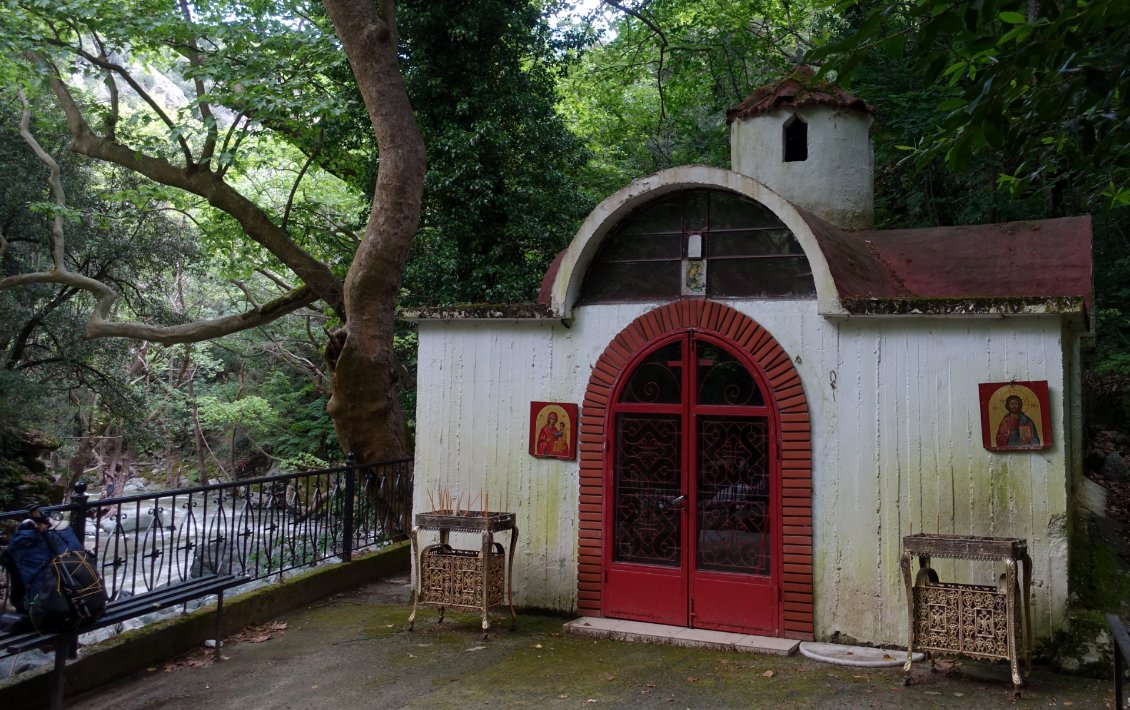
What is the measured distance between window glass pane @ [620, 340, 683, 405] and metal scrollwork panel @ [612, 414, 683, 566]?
158 mm

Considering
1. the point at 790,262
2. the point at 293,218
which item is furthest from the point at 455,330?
the point at 293,218

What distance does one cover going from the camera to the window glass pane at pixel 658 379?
7535mm

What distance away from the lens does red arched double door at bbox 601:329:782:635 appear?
711 cm

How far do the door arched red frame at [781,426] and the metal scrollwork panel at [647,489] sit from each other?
0.58 ft

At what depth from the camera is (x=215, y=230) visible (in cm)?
1545

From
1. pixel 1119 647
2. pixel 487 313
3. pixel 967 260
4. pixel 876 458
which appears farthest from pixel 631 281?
pixel 1119 647

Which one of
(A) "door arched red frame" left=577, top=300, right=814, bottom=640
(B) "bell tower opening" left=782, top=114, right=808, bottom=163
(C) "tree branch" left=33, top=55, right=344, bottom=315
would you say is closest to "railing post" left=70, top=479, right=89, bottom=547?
(A) "door arched red frame" left=577, top=300, right=814, bottom=640

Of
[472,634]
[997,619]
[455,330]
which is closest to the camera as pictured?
[997,619]

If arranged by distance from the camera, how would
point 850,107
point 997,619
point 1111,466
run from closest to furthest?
point 997,619
point 850,107
point 1111,466

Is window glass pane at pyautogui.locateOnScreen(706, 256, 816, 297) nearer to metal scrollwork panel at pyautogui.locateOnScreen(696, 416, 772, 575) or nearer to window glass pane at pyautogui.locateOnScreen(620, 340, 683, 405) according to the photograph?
window glass pane at pyautogui.locateOnScreen(620, 340, 683, 405)

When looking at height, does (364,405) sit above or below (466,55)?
below

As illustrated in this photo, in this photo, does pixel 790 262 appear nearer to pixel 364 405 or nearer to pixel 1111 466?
pixel 364 405

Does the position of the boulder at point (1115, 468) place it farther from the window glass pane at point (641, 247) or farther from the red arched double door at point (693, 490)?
the window glass pane at point (641, 247)

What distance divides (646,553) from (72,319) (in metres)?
13.8
